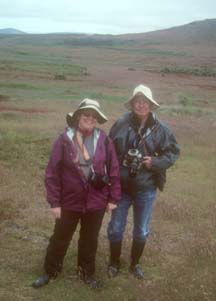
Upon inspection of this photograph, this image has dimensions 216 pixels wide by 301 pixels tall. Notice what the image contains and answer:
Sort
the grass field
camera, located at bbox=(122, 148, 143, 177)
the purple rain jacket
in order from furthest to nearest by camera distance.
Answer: the grass field → camera, located at bbox=(122, 148, 143, 177) → the purple rain jacket

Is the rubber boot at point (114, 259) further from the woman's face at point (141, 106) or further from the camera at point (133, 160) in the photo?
the woman's face at point (141, 106)

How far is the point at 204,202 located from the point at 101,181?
232 inches

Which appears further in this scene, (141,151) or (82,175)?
(141,151)

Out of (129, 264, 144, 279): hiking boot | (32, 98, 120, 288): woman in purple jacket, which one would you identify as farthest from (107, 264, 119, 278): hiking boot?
(32, 98, 120, 288): woman in purple jacket

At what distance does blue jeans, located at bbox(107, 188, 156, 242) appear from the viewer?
5.75m

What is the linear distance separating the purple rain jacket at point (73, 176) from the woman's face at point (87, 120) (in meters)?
0.12

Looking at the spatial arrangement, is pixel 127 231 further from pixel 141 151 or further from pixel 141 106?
pixel 141 106

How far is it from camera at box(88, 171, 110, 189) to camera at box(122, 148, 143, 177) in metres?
0.40

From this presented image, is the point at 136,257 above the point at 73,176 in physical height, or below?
below

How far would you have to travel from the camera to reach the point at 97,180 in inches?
205

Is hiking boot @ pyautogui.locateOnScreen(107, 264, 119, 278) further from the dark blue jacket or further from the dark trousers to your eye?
the dark blue jacket

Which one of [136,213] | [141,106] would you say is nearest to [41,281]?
[136,213]

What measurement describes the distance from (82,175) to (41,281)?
1.37 metres

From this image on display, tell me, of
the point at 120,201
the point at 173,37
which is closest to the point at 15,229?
the point at 120,201
